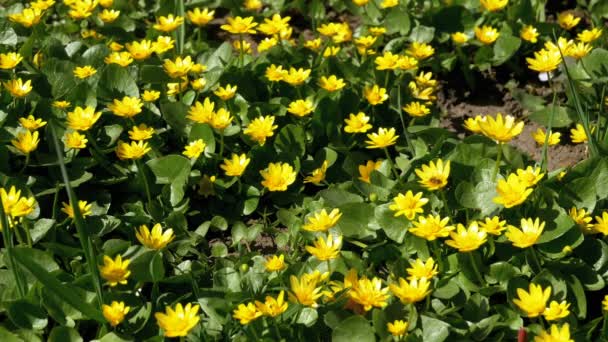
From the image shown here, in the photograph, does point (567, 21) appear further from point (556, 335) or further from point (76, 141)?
point (76, 141)

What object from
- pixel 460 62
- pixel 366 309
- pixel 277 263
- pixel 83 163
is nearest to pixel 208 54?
pixel 83 163

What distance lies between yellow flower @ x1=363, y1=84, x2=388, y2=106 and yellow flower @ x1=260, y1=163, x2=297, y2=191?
453 mm

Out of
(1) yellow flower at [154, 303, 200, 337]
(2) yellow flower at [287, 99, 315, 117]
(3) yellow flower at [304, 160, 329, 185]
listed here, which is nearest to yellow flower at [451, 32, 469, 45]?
(2) yellow flower at [287, 99, 315, 117]

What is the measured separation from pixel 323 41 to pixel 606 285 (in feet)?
6.26

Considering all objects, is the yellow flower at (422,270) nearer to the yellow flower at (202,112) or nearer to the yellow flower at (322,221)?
the yellow flower at (322,221)

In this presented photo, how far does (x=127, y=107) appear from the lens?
3.47m

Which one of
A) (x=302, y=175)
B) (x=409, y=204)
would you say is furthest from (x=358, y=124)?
(x=409, y=204)

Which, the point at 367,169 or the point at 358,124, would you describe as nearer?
the point at 367,169

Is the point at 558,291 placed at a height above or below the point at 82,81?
below

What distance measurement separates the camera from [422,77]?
12.8ft

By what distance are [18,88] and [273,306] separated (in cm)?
140

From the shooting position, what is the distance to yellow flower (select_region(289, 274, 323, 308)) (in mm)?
2684

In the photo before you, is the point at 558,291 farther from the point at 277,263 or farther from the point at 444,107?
the point at 444,107

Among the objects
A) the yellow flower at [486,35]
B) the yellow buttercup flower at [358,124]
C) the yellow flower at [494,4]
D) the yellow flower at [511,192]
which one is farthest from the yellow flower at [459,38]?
the yellow flower at [511,192]
